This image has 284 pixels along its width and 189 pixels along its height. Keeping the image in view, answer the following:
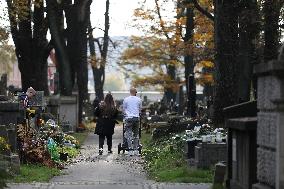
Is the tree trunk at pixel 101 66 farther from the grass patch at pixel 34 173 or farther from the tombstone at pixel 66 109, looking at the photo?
the grass patch at pixel 34 173

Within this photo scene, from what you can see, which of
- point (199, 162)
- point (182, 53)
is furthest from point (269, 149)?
point (182, 53)

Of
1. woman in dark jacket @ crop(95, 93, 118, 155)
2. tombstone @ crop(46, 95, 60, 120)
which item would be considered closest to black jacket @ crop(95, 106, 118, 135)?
woman in dark jacket @ crop(95, 93, 118, 155)

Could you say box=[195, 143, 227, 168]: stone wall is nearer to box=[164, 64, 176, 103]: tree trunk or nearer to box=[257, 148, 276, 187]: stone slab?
box=[257, 148, 276, 187]: stone slab

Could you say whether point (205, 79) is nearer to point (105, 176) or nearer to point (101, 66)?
point (101, 66)

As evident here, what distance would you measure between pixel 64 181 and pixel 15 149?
183cm

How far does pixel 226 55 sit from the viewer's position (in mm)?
20641

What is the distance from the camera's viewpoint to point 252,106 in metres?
11.3

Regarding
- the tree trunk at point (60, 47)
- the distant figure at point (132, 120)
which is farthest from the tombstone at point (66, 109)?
the distant figure at point (132, 120)

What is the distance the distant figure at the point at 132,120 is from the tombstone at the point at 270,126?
11.1m

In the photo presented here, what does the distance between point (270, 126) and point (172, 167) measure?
7.15 metres

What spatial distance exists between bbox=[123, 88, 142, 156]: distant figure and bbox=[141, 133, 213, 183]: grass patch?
0.36 m

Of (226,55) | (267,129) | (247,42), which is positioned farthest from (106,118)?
(267,129)

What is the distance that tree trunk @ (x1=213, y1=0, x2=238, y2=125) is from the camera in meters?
20.5

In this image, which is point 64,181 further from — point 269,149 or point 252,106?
point 269,149
